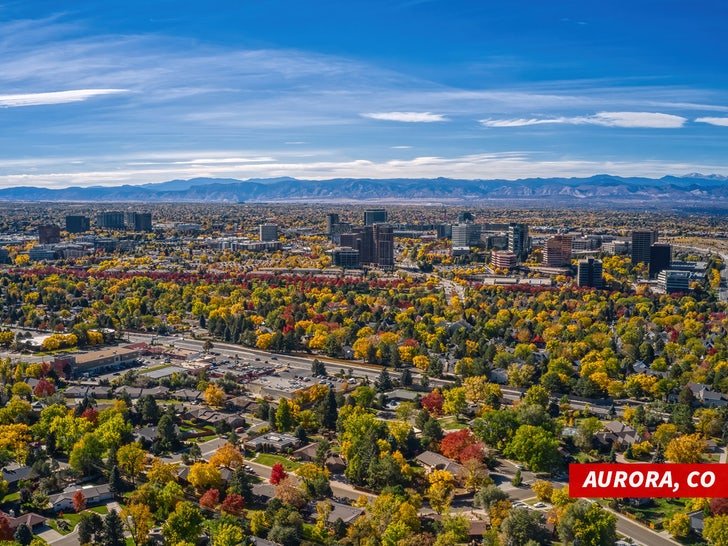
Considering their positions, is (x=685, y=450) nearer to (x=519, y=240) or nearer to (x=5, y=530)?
(x=5, y=530)

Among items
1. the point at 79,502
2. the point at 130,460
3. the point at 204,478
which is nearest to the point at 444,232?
the point at 130,460

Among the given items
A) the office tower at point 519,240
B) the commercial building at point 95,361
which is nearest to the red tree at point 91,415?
the commercial building at point 95,361

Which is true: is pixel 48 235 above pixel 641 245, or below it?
above

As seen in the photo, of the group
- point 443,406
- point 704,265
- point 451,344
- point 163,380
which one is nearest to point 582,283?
point 704,265

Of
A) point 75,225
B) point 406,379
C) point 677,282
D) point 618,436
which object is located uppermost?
point 75,225

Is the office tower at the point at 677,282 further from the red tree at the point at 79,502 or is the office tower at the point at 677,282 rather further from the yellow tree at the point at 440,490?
the red tree at the point at 79,502
